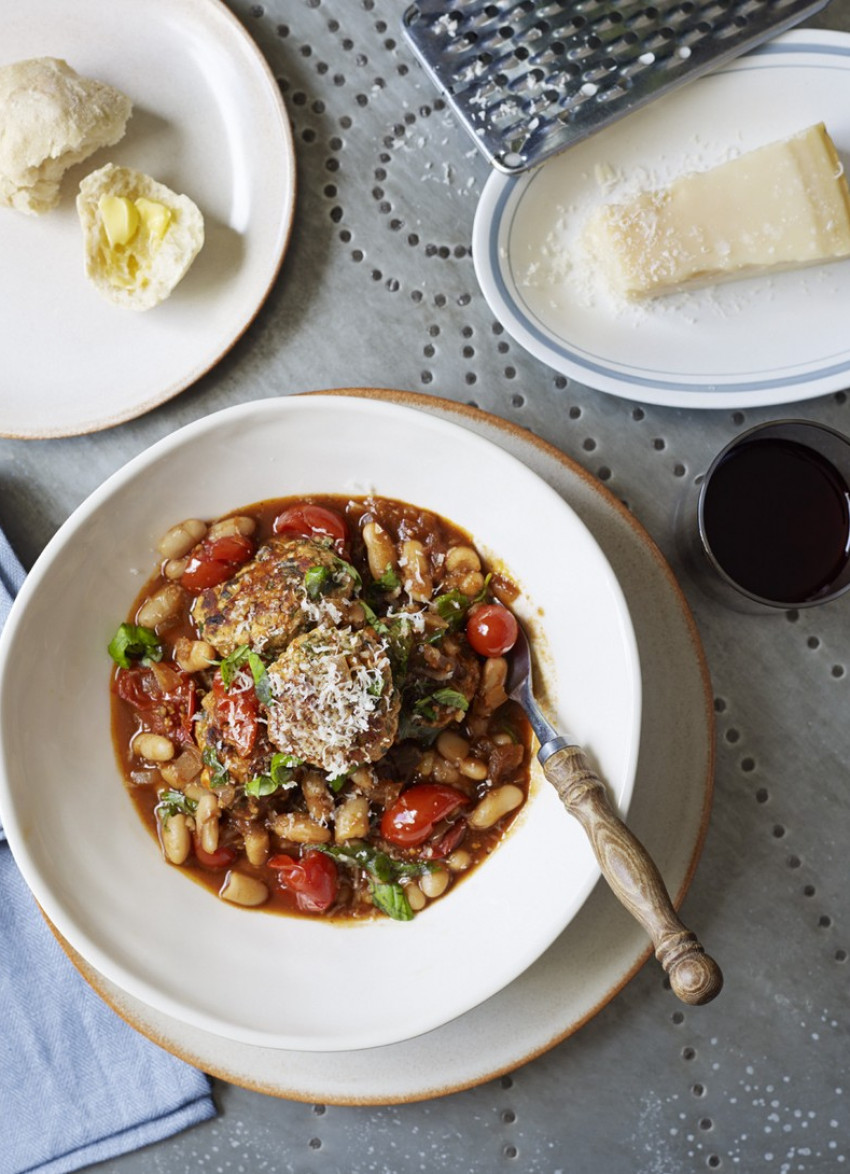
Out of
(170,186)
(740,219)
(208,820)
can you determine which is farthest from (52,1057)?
(740,219)

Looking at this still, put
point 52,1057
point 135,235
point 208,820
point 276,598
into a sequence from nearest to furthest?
1. point 276,598
2. point 208,820
3. point 135,235
4. point 52,1057

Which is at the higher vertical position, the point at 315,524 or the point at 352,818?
the point at 315,524

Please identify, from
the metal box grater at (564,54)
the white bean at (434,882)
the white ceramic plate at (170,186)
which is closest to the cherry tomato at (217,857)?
the white bean at (434,882)

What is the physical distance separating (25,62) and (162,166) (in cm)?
46

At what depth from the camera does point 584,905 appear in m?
2.62

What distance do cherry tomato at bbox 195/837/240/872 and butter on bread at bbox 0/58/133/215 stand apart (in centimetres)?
197

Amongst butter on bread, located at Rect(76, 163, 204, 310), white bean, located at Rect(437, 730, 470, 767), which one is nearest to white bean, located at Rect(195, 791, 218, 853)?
white bean, located at Rect(437, 730, 470, 767)

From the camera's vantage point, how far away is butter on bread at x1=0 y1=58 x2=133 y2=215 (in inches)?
106

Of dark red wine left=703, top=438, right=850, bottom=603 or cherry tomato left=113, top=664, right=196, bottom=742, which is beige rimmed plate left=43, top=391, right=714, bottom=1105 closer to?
dark red wine left=703, top=438, right=850, bottom=603

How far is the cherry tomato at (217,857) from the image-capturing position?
263 cm

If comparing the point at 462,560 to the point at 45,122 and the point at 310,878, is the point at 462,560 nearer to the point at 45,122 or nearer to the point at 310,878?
the point at 310,878

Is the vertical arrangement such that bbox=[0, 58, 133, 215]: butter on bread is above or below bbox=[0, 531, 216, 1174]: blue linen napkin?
above

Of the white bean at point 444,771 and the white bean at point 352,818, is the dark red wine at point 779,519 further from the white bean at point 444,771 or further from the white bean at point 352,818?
the white bean at point 352,818

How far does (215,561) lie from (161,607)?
0.20m
